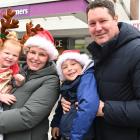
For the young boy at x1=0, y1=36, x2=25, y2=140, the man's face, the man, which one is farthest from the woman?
the man's face

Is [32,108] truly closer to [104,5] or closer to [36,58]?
[36,58]

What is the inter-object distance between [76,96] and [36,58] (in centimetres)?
44

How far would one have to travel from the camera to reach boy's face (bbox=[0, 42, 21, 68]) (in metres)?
2.53

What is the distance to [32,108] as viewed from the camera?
2.21 metres

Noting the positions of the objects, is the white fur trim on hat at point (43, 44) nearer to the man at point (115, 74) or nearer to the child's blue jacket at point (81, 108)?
the child's blue jacket at point (81, 108)

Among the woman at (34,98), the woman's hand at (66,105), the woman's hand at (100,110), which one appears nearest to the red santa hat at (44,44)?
the woman at (34,98)

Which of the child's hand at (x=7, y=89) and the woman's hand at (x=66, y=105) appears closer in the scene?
the woman's hand at (x=66, y=105)

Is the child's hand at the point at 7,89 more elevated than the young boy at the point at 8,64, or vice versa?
the young boy at the point at 8,64

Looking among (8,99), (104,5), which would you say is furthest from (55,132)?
(104,5)

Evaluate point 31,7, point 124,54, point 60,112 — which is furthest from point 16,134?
point 31,7

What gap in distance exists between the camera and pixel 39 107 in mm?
2230

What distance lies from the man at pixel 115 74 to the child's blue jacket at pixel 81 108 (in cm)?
5

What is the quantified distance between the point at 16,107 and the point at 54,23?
6.99 metres

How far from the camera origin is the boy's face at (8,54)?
253cm
